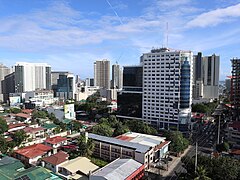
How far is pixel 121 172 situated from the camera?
15.0 metres

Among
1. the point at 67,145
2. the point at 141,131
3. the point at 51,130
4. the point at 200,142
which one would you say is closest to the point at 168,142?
the point at 141,131

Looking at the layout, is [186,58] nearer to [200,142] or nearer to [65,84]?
[200,142]

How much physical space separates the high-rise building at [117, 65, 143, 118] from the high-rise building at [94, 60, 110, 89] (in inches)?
2029

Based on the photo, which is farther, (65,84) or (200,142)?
(65,84)

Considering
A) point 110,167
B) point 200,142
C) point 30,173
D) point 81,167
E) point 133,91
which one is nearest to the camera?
point 30,173

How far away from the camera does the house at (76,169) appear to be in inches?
651

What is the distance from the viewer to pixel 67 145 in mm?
24406

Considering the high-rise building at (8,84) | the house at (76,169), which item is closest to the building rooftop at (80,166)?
the house at (76,169)

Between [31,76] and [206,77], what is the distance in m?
66.6

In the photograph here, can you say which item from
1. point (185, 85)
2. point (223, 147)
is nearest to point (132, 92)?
point (185, 85)

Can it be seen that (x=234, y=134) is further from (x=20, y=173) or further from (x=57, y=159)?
(x=20, y=173)

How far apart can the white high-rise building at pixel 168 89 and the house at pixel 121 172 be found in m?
17.7

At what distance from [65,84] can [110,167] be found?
6136cm

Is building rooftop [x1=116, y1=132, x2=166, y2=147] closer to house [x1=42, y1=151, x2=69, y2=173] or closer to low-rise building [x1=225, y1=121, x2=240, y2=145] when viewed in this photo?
house [x1=42, y1=151, x2=69, y2=173]
